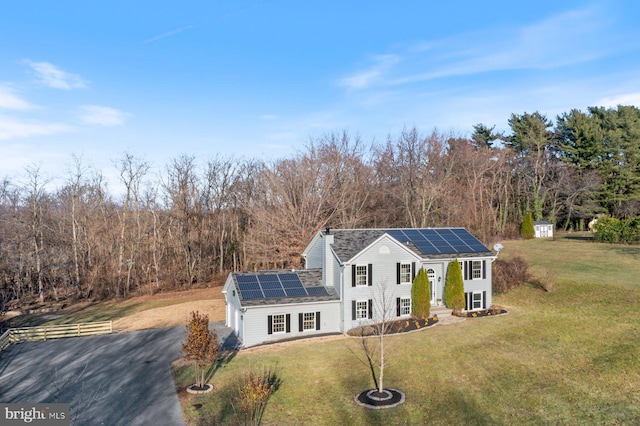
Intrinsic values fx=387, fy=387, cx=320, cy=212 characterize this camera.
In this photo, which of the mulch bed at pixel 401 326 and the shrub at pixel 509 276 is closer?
the mulch bed at pixel 401 326

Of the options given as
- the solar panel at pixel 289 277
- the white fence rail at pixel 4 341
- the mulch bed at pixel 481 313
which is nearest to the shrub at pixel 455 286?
the mulch bed at pixel 481 313

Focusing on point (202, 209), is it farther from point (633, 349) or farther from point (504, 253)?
point (633, 349)

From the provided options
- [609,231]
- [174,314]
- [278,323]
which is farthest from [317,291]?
[609,231]

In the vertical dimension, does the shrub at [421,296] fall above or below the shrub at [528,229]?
→ below

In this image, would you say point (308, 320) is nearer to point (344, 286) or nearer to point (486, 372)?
point (344, 286)

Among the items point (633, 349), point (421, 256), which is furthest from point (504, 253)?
point (633, 349)

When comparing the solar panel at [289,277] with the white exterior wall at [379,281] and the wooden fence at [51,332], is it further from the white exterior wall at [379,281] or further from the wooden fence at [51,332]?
the wooden fence at [51,332]
